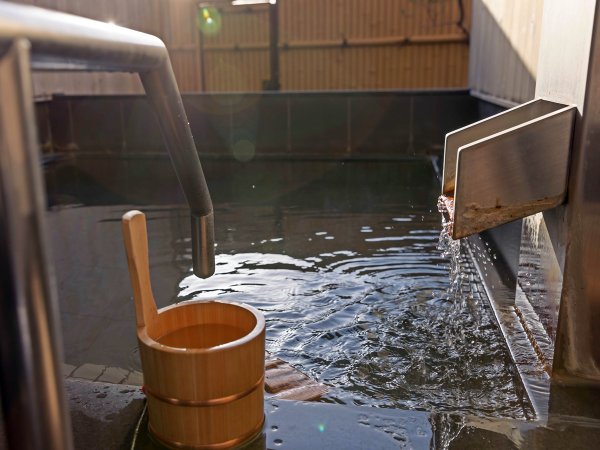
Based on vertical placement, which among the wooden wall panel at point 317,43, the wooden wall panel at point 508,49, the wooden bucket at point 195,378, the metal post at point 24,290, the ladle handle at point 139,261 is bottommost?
the wooden bucket at point 195,378

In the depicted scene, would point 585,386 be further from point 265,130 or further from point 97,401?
point 265,130

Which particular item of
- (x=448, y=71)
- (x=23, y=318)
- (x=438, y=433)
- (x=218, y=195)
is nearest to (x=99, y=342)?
(x=438, y=433)

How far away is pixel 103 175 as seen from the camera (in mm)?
8906

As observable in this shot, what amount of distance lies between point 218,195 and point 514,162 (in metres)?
5.36

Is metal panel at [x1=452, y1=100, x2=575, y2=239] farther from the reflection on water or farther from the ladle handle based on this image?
the ladle handle

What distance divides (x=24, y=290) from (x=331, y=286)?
3.37 m

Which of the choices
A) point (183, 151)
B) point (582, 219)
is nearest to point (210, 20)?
point (582, 219)

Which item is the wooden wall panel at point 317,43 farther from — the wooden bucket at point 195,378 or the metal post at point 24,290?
the metal post at point 24,290

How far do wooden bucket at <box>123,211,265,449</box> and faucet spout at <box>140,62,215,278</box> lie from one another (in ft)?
0.68

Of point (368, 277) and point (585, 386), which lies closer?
point (585, 386)

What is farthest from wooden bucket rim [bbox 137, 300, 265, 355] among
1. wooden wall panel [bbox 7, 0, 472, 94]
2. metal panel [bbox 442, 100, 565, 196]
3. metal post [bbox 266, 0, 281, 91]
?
wooden wall panel [bbox 7, 0, 472, 94]

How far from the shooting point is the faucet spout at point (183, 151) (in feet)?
3.41

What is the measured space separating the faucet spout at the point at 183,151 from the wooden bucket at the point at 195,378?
0.21 metres

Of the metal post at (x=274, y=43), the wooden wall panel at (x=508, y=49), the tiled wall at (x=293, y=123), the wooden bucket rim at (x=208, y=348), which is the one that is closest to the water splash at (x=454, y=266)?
the wooden wall panel at (x=508, y=49)
